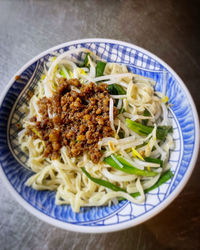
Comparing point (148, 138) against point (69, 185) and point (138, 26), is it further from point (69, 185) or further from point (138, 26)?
point (138, 26)

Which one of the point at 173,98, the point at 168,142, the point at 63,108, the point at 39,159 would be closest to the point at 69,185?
the point at 39,159

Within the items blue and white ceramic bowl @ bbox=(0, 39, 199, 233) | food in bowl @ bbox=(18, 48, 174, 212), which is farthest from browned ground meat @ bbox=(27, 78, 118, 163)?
blue and white ceramic bowl @ bbox=(0, 39, 199, 233)

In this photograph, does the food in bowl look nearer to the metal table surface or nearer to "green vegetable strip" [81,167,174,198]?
"green vegetable strip" [81,167,174,198]

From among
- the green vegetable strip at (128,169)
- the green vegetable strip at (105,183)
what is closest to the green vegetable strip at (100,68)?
the green vegetable strip at (128,169)

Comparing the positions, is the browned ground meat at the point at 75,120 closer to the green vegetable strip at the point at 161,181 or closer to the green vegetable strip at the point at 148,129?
the green vegetable strip at the point at 148,129

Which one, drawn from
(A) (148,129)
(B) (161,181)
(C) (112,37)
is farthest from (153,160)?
(C) (112,37)
